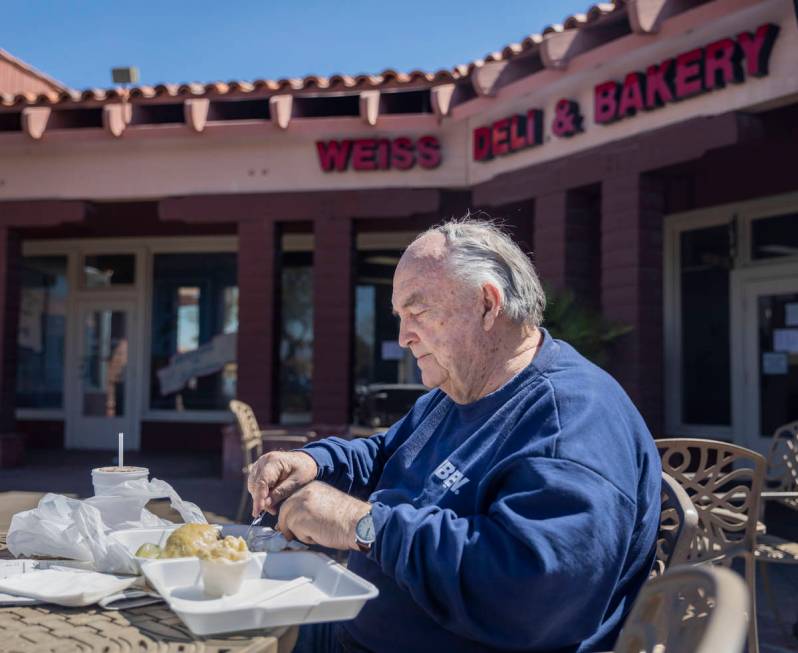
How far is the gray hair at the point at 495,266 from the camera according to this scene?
178cm

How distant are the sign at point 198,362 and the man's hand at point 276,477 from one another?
8137 millimetres

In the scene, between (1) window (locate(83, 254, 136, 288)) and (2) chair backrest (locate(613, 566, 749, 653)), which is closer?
(2) chair backrest (locate(613, 566, 749, 653))

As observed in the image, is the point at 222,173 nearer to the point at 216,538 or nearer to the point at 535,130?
the point at 535,130

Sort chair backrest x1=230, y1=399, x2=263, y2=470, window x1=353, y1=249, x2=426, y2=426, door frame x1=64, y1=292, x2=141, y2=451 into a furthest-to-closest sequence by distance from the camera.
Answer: door frame x1=64, y1=292, x2=141, y2=451 → window x1=353, y1=249, x2=426, y2=426 → chair backrest x1=230, y1=399, x2=263, y2=470

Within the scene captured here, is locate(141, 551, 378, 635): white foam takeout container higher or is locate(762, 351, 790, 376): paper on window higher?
locate(762, 351, 790, 376): paper on window

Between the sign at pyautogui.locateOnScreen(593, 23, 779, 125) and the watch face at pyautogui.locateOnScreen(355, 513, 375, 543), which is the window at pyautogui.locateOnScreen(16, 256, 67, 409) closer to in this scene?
the sign at pyautogui.locateOnScreen(593, 23, 779, 125)

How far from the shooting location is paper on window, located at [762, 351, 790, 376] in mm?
6754

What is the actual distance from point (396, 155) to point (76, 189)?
11.2ft

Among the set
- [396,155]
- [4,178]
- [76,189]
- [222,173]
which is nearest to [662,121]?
[396,155]

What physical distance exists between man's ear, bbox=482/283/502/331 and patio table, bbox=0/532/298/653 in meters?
0.76

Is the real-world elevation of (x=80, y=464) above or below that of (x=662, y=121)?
below

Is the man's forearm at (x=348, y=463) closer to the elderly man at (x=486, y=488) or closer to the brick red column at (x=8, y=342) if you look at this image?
the elderly man at (x=486, y=488)

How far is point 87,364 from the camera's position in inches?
407

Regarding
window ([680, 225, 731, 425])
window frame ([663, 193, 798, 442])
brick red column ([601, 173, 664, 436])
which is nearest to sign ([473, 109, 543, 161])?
brick red column ([601, 173, 664, 436])
